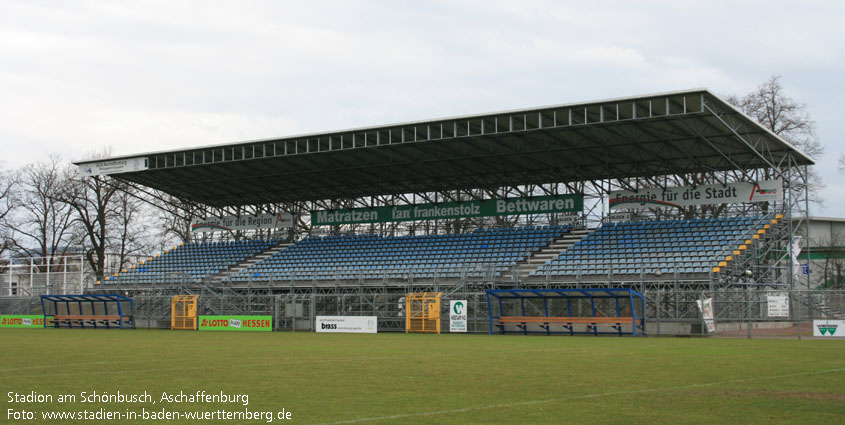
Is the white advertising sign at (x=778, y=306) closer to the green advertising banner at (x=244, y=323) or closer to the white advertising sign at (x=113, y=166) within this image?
the green advertising banner at (x=244, y=323)

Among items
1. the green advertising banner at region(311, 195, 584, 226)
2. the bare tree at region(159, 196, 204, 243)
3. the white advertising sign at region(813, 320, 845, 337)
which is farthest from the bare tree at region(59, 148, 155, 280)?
the white advertising sign at region(813, 320, 845, 337)

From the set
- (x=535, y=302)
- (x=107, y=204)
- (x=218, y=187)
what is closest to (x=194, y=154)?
(x=218, y=187)

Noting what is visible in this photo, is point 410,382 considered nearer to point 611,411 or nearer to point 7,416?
point 611,411

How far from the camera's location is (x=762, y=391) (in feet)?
41.8

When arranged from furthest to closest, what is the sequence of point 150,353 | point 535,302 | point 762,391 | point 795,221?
point 795,221 < point 535,302 < point 150,353 < point 762,391

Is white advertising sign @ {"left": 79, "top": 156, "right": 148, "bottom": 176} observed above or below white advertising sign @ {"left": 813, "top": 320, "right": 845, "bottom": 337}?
above

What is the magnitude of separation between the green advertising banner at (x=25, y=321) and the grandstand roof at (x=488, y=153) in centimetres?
1051

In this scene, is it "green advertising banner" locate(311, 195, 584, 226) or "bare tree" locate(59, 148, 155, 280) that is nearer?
"green advertising banner" locate(311, 195, 584, 226)

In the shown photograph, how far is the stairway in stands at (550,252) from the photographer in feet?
143

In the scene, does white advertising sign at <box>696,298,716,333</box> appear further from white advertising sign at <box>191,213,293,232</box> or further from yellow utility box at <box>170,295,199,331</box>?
white advertising sign at <box>191,213,293,232</box>

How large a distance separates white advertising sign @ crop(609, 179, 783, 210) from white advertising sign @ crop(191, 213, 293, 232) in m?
24.3

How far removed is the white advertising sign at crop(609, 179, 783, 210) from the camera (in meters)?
42.4

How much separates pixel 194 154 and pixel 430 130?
16.6m

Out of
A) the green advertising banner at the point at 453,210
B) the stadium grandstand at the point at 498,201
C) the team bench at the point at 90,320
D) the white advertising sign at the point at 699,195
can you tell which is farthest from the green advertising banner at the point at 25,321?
the white advertising sign at the point at 699,195
